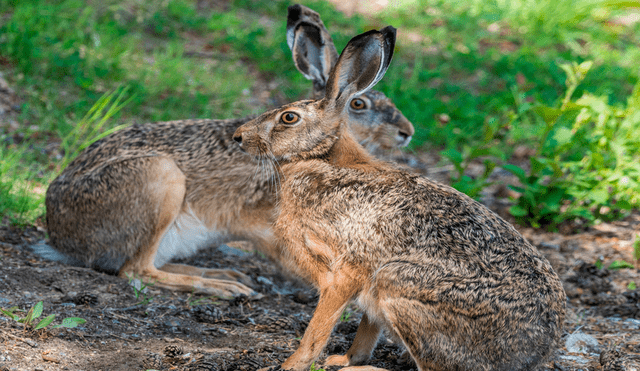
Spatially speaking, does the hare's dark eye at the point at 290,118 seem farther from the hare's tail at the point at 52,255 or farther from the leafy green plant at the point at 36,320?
the hare's tail at the point at 52,255

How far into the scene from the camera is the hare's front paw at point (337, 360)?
3.72 metres

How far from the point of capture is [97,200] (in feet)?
15.7

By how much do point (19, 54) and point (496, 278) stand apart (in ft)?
20.5

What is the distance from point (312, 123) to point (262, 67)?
5100mm

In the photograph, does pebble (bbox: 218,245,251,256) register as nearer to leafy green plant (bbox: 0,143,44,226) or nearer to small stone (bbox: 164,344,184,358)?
leafy green plant (bbox: 0,143,44,226)

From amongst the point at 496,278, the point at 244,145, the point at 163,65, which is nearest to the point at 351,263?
the point at 496,278

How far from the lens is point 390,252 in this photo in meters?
3.28

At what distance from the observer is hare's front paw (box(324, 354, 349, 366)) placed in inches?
146

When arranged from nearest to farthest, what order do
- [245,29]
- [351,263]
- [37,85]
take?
[351,263], [37,85], [245,29]

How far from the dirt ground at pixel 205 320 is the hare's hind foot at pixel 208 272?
0.63 ft

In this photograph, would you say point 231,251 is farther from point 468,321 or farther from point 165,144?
point 468,321

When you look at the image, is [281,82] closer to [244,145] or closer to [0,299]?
[244,145]

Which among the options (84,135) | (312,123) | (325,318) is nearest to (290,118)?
(312,123)

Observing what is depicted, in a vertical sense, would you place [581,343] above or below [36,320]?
above
